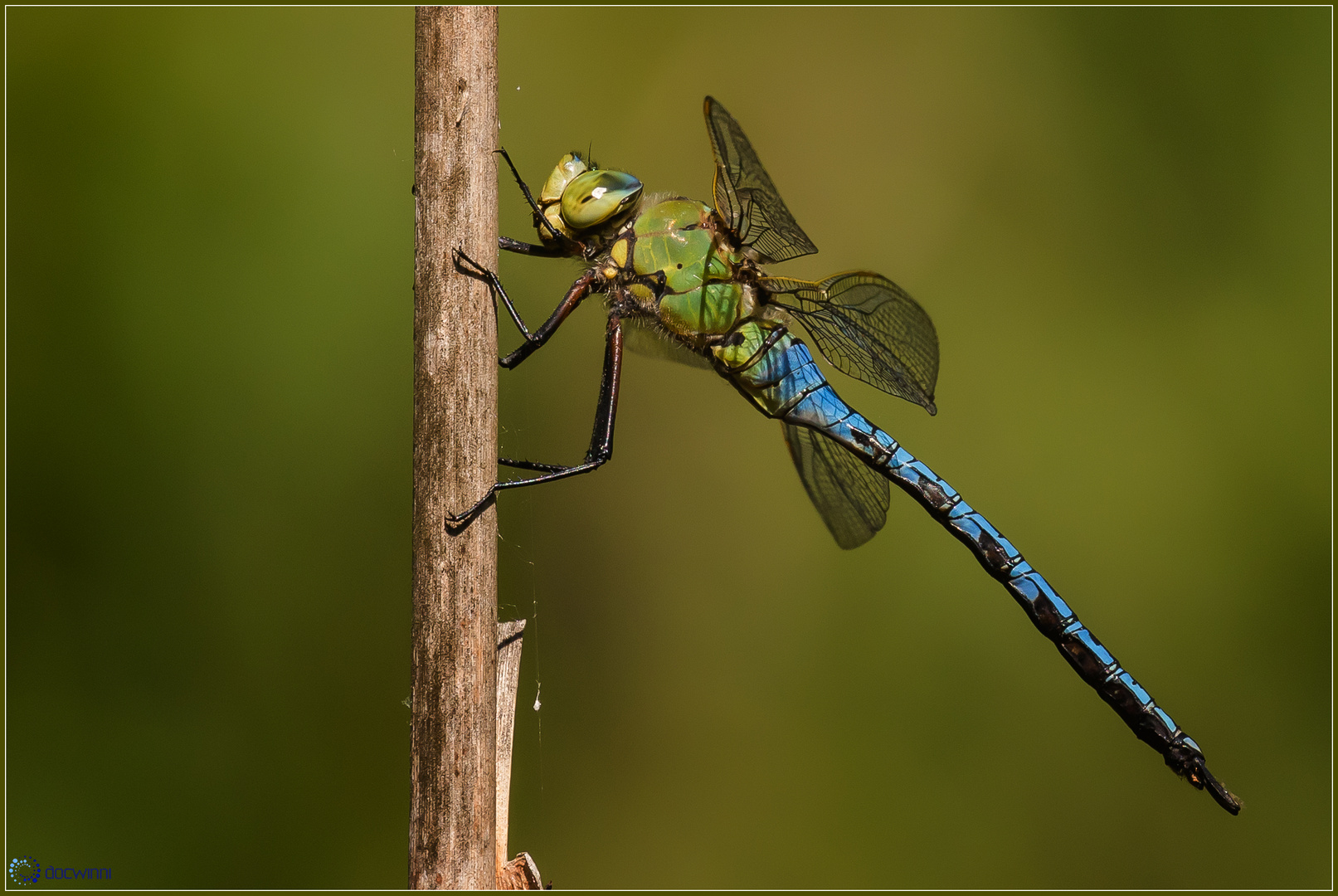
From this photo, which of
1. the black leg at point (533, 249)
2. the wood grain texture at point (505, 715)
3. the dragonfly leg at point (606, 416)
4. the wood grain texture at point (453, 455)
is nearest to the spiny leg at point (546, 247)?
the black leg at point (533, 249)

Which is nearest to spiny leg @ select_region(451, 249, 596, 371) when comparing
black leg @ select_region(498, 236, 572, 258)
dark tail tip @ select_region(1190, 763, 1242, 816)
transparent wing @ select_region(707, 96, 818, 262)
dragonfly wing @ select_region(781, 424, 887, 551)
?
black leg @ select_region(498, 236, 572, 258)

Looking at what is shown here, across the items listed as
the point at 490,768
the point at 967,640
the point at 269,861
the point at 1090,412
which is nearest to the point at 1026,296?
the point at 1090,412

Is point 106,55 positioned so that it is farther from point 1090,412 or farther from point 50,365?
point 1090,412

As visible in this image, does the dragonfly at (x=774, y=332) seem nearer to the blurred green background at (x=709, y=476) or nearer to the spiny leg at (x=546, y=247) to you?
the spiny leg at (x=546, y=247)

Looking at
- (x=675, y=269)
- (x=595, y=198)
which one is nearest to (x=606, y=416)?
(x=675, y=269)

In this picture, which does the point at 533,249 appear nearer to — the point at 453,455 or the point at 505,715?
the point at 453,455
